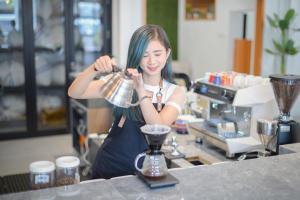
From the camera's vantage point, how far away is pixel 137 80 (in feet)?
5.03

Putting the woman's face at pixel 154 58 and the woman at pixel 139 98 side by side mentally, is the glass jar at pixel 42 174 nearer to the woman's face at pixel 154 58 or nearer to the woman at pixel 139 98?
the woman at pixel 139 98

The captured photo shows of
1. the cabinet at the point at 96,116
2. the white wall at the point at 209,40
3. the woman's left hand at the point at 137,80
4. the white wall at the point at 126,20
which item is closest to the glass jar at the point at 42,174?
the woman's left hand at the point at 137,80

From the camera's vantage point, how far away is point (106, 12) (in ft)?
18.6

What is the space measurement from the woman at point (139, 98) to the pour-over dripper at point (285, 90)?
2.01ft

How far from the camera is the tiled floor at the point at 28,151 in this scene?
4496 millimetres

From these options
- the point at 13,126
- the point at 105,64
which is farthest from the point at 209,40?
the point at 105,64

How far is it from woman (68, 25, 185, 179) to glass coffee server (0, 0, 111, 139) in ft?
12.3

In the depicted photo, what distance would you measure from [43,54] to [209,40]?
2.58 metres

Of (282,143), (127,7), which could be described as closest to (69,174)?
(282,143)

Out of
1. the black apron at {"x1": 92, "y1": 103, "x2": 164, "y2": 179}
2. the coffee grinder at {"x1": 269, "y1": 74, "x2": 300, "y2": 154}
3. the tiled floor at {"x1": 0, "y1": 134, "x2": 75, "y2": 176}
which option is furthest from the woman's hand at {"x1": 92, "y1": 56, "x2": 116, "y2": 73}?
the tiled floor at {"x1": 0, "y1": 134, "x2": 75, "y2": 176}

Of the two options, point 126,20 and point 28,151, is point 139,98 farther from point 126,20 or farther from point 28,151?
point 28,151

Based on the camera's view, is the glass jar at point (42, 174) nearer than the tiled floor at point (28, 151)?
Result: Yes

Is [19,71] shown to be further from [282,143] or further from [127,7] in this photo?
[282,143]

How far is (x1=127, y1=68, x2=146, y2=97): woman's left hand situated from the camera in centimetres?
149
